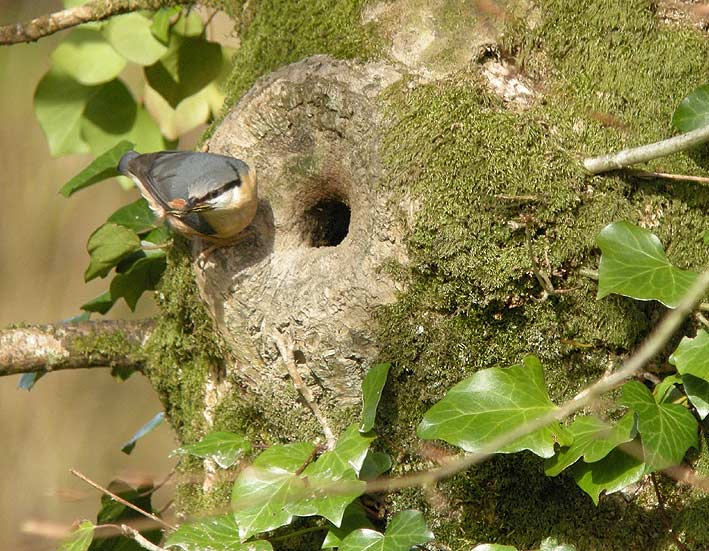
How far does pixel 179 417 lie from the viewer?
173 centimetres

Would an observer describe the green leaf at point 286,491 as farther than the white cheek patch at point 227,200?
No

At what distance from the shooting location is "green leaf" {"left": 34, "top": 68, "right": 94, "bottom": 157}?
76.7 inches

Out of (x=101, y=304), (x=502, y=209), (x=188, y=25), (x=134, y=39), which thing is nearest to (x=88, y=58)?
(x=134, y=39)

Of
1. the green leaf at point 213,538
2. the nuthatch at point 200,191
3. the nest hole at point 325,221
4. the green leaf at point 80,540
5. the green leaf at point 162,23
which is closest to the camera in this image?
the green leaf at point 213,538

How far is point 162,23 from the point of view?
187cm

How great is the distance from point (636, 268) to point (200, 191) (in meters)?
0.81

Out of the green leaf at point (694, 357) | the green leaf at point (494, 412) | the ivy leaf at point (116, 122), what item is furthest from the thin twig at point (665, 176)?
the ivy leaf at point (116, 122)

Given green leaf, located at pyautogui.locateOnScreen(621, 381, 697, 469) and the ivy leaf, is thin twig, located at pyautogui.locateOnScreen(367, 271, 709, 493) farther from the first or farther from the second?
the ivy leaf

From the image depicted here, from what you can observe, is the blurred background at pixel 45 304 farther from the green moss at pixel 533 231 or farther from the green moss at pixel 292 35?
the green moss at pixel 533 231

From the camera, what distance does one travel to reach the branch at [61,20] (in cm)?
180

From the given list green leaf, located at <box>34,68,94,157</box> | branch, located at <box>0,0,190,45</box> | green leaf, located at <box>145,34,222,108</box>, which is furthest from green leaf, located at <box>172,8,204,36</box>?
green leaf, located at <box>34,68,94,157</box>

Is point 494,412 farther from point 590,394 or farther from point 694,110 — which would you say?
point 694,110

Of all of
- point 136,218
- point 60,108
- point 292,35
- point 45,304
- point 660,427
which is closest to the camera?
point 660,427

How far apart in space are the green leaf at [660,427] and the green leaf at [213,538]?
0.57 m
